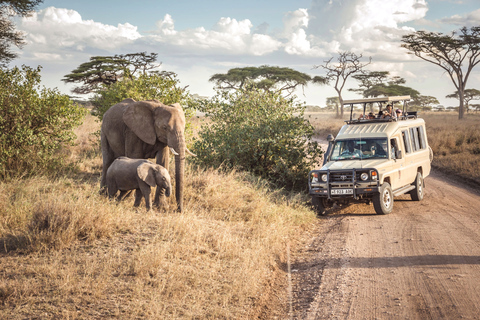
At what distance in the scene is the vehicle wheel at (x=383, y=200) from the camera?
1040cm

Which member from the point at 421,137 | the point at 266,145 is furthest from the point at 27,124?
the point at 421,137

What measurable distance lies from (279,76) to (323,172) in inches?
1511

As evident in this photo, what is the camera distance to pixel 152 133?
9.62m

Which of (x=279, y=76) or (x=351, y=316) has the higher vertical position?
(x=279, y=76)

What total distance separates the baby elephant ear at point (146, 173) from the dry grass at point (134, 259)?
57 cm

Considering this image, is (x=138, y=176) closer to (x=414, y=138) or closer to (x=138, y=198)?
(x=138, y=198)

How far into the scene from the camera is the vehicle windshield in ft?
37.1

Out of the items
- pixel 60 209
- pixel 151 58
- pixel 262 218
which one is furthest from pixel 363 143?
pixel 151 58

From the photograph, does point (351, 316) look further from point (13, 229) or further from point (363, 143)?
point (363, 143)

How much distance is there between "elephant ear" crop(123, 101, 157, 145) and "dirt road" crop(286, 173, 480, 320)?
12.8 ft

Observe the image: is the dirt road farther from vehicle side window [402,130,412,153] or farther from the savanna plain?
vehicle side window [402,130,412,153]

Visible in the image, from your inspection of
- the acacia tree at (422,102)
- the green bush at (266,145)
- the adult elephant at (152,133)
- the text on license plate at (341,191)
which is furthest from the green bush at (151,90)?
the acacia tree at (422,102)

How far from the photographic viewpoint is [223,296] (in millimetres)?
5453

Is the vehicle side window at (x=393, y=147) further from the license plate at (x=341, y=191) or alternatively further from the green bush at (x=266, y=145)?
the green bush at (x=266, y=145)
